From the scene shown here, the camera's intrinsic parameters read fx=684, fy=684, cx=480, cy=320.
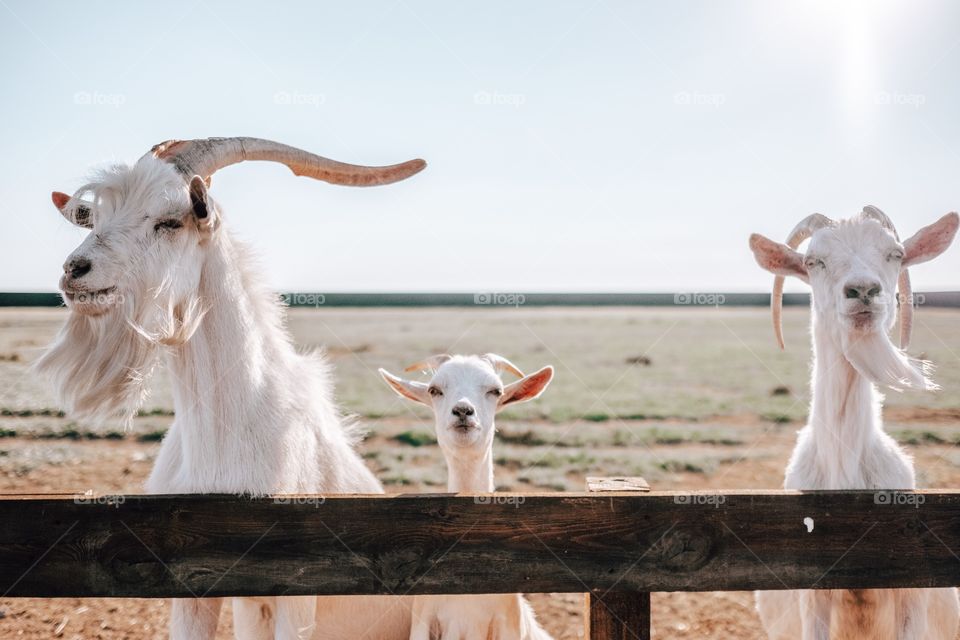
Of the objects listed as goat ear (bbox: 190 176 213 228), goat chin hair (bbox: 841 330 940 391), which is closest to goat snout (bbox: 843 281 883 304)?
goat chin hair (bbox: 841 330 940 391)

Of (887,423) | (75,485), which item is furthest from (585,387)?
(75,485)

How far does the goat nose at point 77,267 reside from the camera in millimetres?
2414

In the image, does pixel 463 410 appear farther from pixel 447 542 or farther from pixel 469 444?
pixel 447 542

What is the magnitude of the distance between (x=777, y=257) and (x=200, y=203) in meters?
2.64

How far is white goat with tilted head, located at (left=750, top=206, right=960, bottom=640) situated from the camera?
9.68 feet

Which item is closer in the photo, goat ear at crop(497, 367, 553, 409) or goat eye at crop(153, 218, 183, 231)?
goat eye at crop(153, 218, 183, 231)

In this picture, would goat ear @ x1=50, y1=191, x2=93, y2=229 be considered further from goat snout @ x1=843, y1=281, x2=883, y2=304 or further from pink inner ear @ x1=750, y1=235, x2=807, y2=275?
goat snout @ x1=843, y1=281, x2=883, y2=304

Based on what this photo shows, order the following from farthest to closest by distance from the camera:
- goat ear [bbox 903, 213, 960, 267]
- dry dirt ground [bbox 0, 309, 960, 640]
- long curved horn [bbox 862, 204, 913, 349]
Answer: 1. dry dirt ground [bbox 0, 309, 960, 640]
2. long curved horn [bbox 862, 204, 913, 349]
3. goat ear [bbox 903, 213, 960, 267]

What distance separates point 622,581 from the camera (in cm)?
217

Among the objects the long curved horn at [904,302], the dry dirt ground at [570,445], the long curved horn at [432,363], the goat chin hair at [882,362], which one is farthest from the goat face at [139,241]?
the long curved horn at [904,302]

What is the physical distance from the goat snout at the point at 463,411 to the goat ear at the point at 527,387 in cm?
36

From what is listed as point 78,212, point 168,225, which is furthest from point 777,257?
point 78,212

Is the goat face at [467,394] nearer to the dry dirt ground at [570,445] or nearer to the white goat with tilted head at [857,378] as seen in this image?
the white goat with tilted head at [857,378]

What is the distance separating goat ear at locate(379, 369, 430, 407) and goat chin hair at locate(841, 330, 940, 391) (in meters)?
2.23
